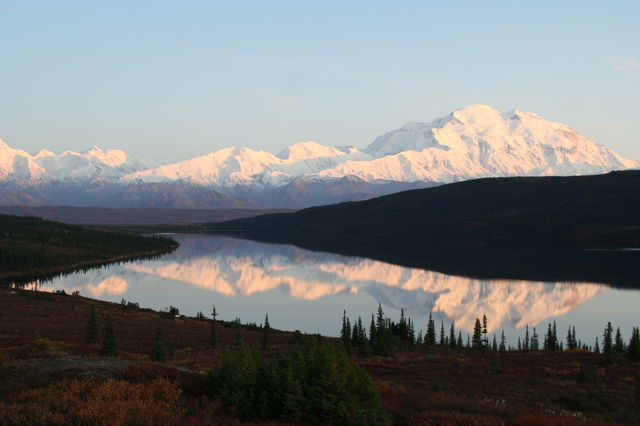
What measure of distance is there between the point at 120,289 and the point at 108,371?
364ft

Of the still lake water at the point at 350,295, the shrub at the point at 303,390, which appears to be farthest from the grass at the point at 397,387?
the still lake water at the point at 350,295

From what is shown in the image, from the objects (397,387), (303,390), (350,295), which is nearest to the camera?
(303,390)

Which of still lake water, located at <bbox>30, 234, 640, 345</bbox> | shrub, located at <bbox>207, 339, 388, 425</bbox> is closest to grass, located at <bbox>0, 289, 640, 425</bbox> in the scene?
shrub, located at <bbox>207, 339, 388, 425</bbox>

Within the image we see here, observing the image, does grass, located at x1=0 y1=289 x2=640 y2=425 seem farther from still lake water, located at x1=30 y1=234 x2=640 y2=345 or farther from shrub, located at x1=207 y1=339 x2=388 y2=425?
still lake water, located at x1=30 y1=234 x2=640 y2=345

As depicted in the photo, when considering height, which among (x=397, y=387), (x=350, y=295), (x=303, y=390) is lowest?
(x=350, y=295)

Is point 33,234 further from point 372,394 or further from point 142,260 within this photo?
point 372,394

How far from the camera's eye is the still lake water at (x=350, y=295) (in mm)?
88312

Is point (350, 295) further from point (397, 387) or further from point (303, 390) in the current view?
point (303, 390)

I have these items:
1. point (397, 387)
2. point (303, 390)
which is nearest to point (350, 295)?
point (397, 387)

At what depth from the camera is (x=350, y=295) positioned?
373ft

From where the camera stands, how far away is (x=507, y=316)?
91.2 meters

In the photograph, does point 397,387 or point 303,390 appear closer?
point 303,390

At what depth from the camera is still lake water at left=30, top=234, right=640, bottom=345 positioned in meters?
88.3

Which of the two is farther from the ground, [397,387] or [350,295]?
[397,387]
